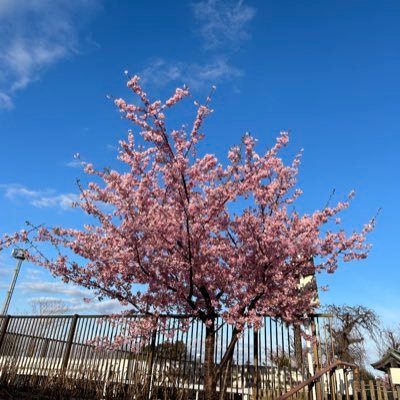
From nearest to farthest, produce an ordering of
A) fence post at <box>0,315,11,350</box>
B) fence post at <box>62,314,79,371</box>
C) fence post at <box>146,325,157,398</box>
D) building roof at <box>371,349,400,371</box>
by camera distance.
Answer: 1. fence post at <box>146,325,157,398</box>
2. fence post at <box>62,314,79,371</box>
3. fence post at <box>0,315,11,350</box>
4. building roof at <box>371,349,400,371</box>

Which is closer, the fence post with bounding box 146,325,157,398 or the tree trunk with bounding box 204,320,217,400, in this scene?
the tree trunk with bounding box 204,320,217,400

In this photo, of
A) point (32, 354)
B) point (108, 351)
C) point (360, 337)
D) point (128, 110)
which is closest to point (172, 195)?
point (128, 110)

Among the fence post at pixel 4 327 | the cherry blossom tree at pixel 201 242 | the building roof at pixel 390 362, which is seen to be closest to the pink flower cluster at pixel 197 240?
the cherry blossom tree at pixel 201 242

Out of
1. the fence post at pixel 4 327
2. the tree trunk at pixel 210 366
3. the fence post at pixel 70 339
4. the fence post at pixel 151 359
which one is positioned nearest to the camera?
the tree trunk at pixel 210 366

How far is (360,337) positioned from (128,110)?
3248 cm

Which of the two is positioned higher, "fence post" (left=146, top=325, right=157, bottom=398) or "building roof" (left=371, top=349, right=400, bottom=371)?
"building roof" (left=371, top=349, right=400, bottom=371)

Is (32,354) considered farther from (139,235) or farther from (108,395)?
(139,235)

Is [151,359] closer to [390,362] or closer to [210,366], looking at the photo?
[210,366]

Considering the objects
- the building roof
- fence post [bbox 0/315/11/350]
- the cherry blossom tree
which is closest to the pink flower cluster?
the cherry blossom tree

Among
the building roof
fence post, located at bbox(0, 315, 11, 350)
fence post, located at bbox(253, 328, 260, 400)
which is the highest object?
the building roof

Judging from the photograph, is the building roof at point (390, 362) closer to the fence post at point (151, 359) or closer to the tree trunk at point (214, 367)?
the tree trunk at point (214, 367)

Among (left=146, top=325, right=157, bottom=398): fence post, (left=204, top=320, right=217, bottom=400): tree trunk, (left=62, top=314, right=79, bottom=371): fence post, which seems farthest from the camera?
(left=62, top=314, right=79, bottom=371): fence post

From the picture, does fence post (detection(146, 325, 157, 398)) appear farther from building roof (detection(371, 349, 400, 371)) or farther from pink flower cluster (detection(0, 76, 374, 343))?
building roof (detection(371, 349, 400, 371))

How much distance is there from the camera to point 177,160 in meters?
7.78
